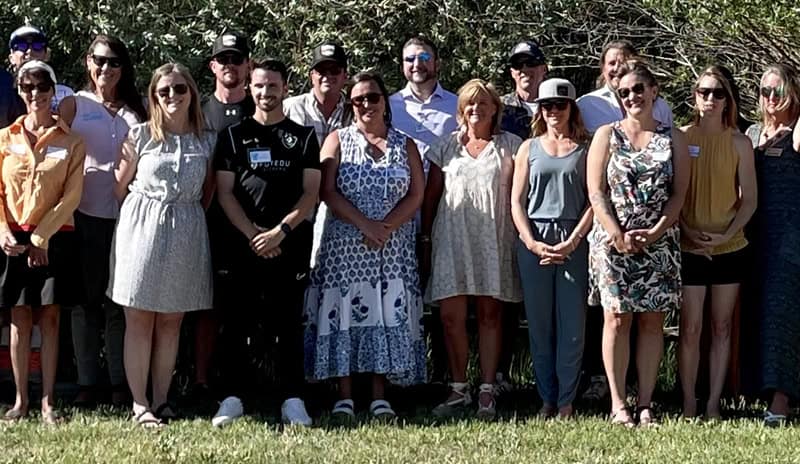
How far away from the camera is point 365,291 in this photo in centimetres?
786

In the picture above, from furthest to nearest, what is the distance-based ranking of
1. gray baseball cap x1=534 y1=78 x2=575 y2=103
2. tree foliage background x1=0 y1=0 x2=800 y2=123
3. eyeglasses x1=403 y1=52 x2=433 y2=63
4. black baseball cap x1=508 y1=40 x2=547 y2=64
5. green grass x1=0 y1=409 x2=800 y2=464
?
tree foliage background x1=0 y1=0 x2=800 y2=123
eyeglasses x1=403 y1=52 x2=433 y2=63
black baseball cap x1=508 y1=40 x2=547 y2=64
gray baseball cap x1=534 y1=78 x2=575 y2=103
green grass x1=0 y1=409 x2=800 y2=464

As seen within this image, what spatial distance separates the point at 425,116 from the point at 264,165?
1.53 metres

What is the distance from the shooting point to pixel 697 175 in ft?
25.3

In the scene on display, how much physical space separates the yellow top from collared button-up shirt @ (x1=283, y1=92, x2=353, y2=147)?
2228 mm

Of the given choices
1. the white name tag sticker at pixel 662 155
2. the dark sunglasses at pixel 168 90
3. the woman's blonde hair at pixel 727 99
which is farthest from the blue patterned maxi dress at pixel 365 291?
the woman's blonde hair at pixel 727 99

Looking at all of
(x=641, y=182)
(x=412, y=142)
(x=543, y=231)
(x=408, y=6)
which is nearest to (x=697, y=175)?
(x=641, y=182)

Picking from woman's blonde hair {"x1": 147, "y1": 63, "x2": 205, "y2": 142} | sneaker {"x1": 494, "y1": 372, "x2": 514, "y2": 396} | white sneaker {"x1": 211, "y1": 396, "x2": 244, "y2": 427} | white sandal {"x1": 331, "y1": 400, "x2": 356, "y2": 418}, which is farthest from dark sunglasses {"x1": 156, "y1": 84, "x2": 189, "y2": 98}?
sneaker {"x1": 494, "y1": 372, "x2": 514, "y2": 396}

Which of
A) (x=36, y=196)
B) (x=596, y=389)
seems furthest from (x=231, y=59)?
(x=596, y=389)

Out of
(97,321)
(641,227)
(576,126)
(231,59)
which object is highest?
(231,59)

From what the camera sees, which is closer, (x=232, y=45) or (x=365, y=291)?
(x=365, y=291)

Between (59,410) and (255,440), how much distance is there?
1.60 m

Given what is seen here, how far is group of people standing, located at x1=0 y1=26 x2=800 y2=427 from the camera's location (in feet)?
24.7

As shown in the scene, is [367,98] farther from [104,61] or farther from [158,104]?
[104,61]

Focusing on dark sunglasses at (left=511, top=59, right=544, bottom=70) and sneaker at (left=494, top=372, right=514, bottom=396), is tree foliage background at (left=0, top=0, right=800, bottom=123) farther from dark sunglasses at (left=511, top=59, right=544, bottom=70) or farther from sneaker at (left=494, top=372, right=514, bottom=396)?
sneaker at (left=494, top=372, right=514, bottom=396)
